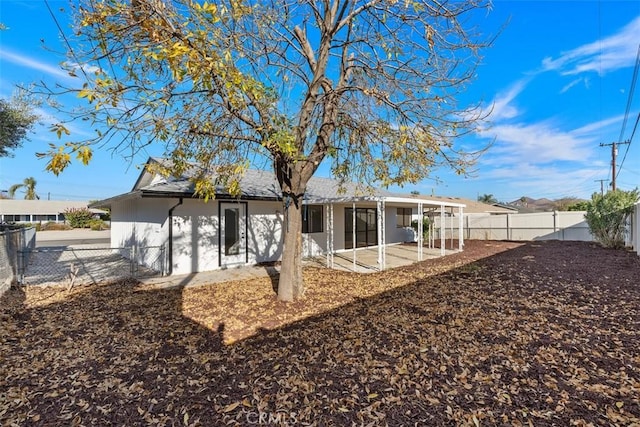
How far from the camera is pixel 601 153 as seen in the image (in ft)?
82.8

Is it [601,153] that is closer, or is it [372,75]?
[372,75]

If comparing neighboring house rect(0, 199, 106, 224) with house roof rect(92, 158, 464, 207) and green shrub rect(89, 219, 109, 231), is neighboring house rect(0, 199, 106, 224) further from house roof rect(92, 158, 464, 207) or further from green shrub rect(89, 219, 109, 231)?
house roof rect(92, 158, 464, 207)

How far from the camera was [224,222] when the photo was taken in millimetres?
9883

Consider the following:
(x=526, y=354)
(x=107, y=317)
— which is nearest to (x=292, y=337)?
(x=526, y=354)

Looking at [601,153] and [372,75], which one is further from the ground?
[601,153]

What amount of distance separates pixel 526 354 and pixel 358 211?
11.3m

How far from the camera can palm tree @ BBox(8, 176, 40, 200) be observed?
46656 millimetres

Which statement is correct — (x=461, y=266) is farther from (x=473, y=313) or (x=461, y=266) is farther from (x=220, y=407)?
(x=220, y=407)

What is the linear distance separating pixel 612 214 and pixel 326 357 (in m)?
15.9

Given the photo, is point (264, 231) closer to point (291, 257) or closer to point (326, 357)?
point (291, 257)

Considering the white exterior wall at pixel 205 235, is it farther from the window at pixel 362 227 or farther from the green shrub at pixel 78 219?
the green shrub at pixel 78 219

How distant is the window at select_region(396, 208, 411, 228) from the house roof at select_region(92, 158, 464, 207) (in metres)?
4.61

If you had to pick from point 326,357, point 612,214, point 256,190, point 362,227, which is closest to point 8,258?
point 256,190

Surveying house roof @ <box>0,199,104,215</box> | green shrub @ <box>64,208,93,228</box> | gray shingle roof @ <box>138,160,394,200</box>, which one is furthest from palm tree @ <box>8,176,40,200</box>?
gray shingle roof @ <box>138,160,394,200</box>
